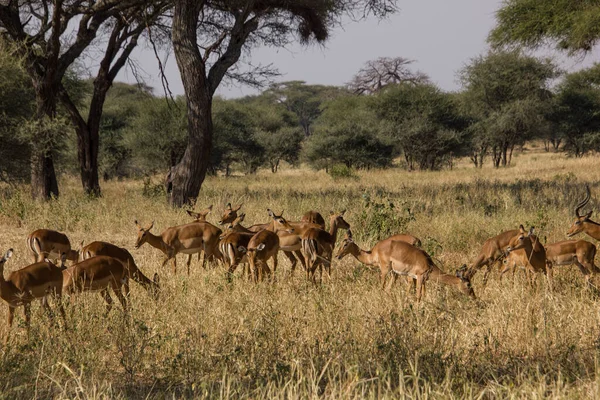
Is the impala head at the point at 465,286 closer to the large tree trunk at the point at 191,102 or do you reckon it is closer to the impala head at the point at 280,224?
the impala head at the point at 280,224

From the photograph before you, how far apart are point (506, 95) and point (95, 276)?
3161cm

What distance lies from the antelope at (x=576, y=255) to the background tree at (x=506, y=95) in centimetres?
2643

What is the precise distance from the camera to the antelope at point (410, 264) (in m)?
4.89

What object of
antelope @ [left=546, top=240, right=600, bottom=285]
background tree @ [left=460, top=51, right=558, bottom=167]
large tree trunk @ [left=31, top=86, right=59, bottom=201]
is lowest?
antelope @ [left=546, top=240, right=600, bottom=285]

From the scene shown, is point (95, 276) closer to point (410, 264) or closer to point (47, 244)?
point (47, 244)

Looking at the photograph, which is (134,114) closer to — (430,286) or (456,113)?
(456,113)

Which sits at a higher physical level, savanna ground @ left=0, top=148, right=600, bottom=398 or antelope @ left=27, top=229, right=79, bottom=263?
antelope @ left=27, top=229, right=79, bottom=263

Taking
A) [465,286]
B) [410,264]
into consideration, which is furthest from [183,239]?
[465,286]

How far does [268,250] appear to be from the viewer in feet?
18.6

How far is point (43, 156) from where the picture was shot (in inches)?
484

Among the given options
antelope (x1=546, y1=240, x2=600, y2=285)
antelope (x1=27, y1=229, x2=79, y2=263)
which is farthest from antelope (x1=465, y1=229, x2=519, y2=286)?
antelope (x1=27, y1=229, x2=79, y2=263)

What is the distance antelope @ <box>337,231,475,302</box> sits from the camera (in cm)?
489

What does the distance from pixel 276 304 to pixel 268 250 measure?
1.03 m

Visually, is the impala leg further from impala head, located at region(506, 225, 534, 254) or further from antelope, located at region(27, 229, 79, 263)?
impala head, located at region(506, 225, 534, 254)
